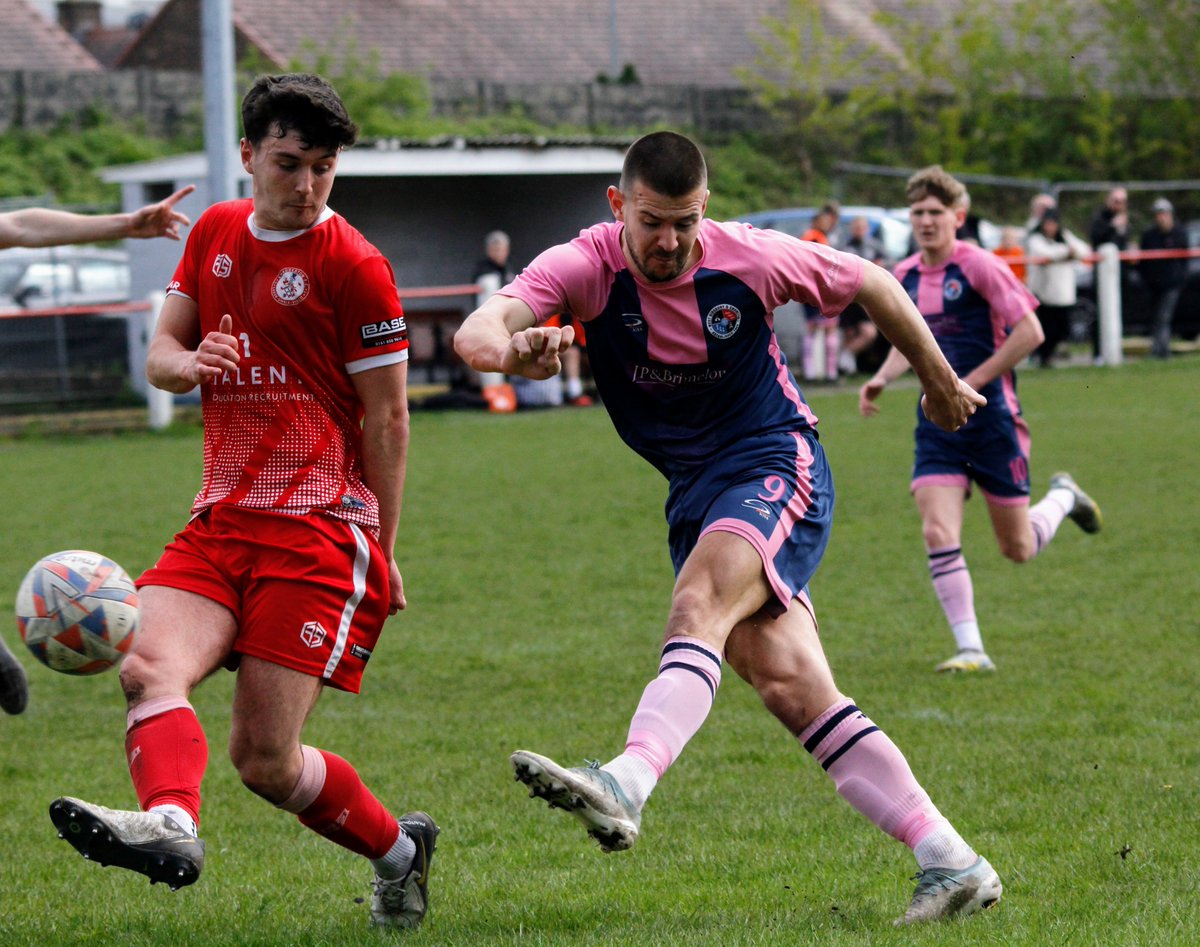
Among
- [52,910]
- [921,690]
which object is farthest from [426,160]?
[52,910]

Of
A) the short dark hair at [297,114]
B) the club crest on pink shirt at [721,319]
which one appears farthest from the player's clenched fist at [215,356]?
the club crest on pink shirt at [721,319]

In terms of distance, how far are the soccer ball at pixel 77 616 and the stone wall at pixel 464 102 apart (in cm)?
2986

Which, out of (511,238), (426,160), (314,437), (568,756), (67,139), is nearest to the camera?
(314,437)

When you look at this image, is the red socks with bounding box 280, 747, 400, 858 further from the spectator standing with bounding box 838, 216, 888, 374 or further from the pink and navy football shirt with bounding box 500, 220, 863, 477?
the spectator standing with bounding box 838, 216, 888, 374

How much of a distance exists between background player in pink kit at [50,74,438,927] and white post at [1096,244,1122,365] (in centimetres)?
1929

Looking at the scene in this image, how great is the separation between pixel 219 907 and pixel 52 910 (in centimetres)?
46

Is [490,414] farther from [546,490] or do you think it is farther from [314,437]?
[314,437]

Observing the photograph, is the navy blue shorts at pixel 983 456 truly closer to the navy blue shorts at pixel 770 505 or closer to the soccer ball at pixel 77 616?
the navy blue shorts at pixel 770 505

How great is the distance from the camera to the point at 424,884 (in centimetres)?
459

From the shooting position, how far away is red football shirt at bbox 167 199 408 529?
4.20 metres

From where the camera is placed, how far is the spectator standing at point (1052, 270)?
21.5 m

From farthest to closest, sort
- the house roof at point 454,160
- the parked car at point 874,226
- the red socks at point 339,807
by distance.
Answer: the parked car at point 874,226, the house roof at point 454,160, the red socks at point 339,807

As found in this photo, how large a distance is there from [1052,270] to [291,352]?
731 inches

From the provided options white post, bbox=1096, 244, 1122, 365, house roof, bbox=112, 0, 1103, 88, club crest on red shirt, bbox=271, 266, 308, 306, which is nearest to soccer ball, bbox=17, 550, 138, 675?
club crest on red shirt, bbox=271, 266, 308, 306
